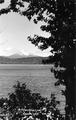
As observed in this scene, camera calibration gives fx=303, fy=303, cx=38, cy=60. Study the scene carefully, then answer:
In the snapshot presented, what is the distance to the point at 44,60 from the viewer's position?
6.86m

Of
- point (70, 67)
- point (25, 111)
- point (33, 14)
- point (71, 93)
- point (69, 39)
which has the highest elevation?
point (33, 14)

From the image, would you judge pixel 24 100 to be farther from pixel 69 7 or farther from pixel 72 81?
pixel 69 7

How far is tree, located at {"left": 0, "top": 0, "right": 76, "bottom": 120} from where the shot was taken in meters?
6.23

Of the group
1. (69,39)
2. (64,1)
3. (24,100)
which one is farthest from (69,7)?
(24,100)

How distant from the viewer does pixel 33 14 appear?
21.7 feet

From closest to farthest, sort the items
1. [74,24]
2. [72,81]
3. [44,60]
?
1. [74,24]
2. [72,81]
3. [44,60]

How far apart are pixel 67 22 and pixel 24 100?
6.37 ft

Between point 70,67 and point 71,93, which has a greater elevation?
point 70,67

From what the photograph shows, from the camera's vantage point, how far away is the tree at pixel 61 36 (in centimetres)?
623

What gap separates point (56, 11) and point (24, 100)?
2.04 metres

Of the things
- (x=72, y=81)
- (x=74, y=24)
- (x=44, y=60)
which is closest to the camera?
(x=74, y=24)

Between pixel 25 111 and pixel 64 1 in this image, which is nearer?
pixel 64 1

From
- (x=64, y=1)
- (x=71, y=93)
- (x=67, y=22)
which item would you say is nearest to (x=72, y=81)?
(x=71, y=93)

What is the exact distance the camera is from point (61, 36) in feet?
19.9
